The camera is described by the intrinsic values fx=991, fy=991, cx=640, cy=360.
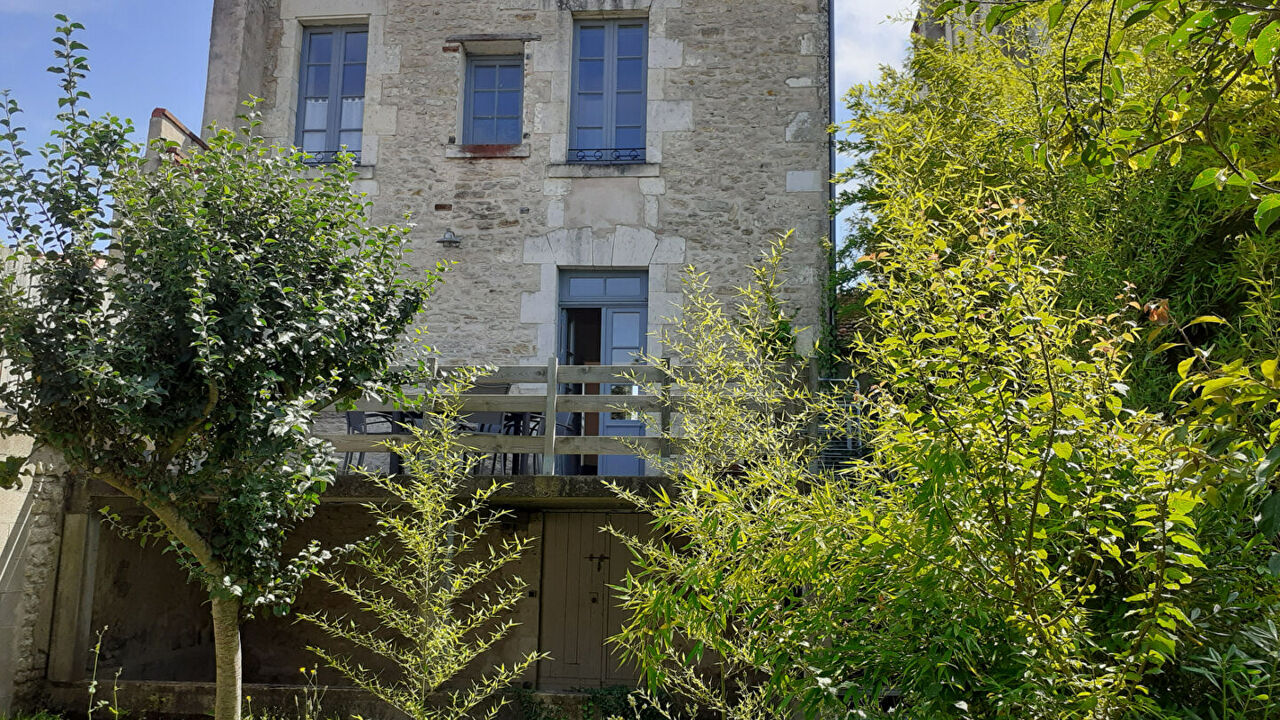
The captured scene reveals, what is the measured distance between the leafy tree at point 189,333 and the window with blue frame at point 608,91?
3850mm

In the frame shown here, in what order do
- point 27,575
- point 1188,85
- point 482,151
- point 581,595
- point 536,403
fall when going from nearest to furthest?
point 1188,85, point 536,403, point 27,575, point 581,595, point 482,151

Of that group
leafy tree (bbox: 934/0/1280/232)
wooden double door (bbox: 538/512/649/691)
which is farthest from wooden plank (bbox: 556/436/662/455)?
leafy tree (bbox: 934/0/1280/232)

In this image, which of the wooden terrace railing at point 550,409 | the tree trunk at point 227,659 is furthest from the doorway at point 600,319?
the tree trunk at point 227,659

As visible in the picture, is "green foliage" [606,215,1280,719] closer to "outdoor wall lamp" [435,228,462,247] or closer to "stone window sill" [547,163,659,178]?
"stone window sill" [547,163,659,178]

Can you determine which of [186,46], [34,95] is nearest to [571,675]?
[34,95]

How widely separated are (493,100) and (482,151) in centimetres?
60

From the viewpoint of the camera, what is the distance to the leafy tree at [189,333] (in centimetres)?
457

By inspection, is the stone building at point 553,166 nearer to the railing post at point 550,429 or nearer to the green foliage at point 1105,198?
the railing post at point 550,429

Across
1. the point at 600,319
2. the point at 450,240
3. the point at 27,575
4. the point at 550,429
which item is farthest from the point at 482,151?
the point at 27,575

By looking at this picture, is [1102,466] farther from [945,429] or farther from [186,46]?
[186,46]

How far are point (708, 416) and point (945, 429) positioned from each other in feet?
4.46

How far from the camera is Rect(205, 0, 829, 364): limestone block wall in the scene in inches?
327

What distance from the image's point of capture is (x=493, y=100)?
8.89 m

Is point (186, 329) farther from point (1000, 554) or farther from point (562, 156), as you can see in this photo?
point (562, 156)
